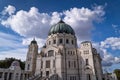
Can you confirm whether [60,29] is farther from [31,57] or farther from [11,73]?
[11,73]

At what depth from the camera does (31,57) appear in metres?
63.8

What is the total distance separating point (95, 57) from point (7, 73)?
36212 mm

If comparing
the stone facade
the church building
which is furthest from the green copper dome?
the stone facade

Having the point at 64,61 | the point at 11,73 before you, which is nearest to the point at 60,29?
the point at 64,61

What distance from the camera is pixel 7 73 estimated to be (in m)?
51.1

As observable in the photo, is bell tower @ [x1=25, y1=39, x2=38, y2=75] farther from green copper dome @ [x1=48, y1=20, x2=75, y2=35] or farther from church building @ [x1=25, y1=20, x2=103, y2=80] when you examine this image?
green copper dome @ [x1=48, y1=20, x2=75, y2=35]

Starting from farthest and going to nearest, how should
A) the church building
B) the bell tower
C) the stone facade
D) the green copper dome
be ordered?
the green copper dome
the bell tower
the church building
the stone facade

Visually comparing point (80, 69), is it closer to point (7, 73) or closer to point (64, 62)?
point (64, 62)

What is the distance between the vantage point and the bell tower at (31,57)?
6179 centimetres

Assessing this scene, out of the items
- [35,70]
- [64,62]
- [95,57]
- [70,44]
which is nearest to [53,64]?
[64,62]

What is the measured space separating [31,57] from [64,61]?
1703 cm

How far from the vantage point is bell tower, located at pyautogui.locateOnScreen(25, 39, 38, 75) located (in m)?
61.8

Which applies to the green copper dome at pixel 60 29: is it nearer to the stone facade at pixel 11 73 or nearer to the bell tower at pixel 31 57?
the bell tower at pixel 31 57

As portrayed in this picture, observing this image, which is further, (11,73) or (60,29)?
(60,29)
